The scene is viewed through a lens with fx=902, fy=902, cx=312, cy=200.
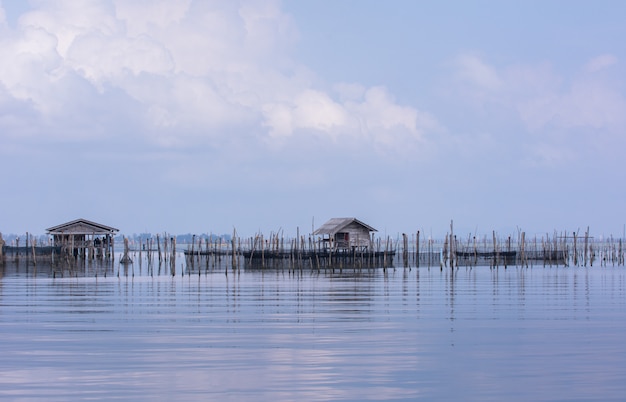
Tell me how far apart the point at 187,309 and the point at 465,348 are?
396 inches

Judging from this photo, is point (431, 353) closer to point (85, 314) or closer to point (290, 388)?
point (290, 388)

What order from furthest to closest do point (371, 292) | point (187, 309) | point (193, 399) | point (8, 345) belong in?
point (371, 292), point (187, 309), point (8, 345), point (193, 399)

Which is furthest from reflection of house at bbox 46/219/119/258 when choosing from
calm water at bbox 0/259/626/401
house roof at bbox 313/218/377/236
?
calm water at bbox 0/259/626/401

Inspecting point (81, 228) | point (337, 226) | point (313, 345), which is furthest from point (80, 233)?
point (313, 345)

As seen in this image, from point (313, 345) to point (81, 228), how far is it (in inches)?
1811

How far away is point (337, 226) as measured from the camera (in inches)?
2256

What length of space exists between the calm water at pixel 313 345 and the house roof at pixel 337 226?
2587 cm

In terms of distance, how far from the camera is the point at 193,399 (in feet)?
38.2

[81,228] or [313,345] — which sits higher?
[81,228]

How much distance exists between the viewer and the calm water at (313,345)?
12.3 metres

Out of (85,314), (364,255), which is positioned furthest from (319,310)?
(364,255)

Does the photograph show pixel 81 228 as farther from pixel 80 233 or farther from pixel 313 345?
pixel 313 345

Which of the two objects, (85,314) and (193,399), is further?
(85,314)

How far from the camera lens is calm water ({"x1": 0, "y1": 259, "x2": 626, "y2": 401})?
12.3m
